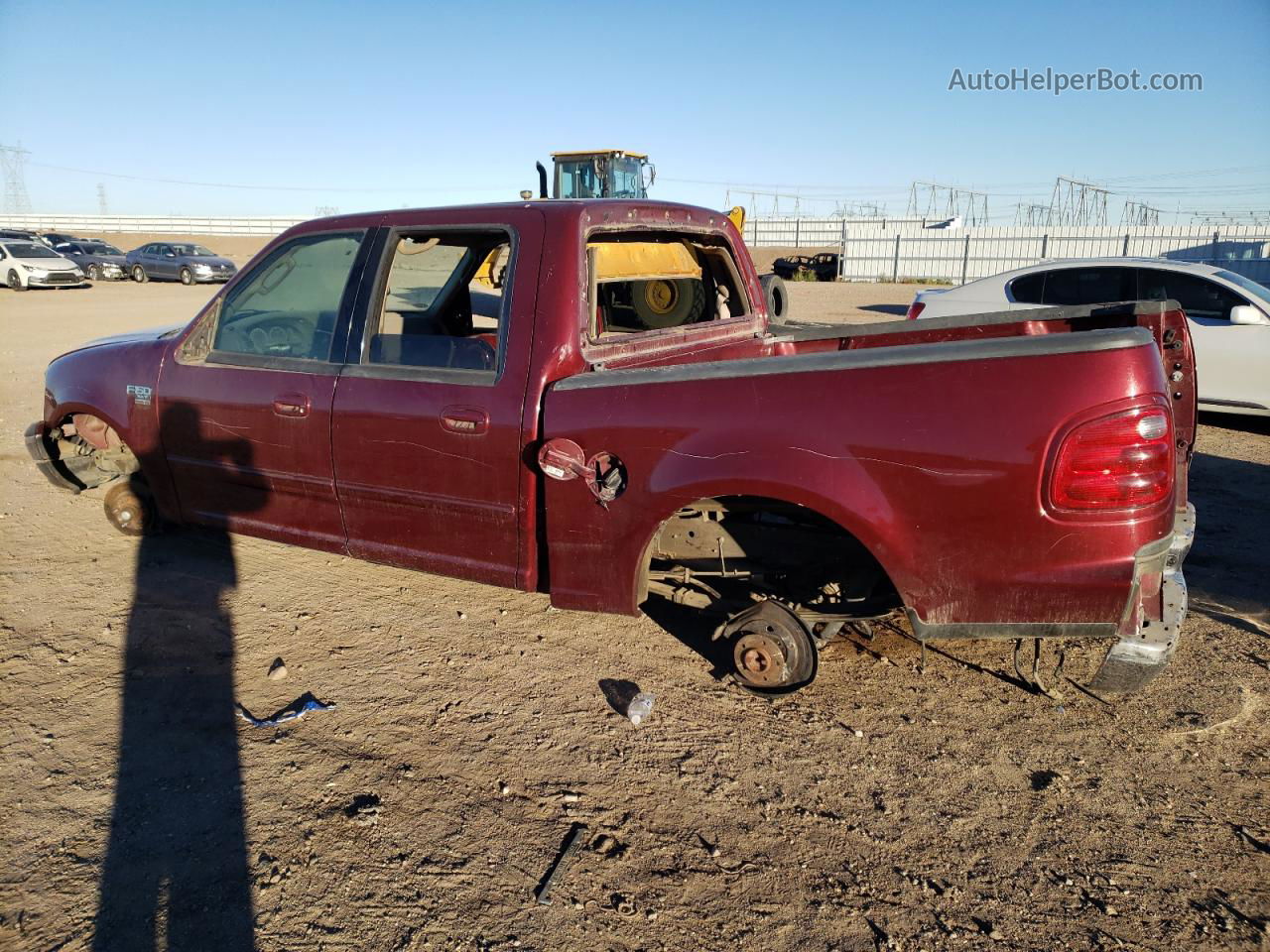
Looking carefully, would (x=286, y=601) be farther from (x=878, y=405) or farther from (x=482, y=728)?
(x=878, y=405)

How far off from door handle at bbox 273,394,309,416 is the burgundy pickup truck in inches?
0.6

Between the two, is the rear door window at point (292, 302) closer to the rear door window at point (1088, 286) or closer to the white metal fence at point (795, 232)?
the rear door window at point (1088, 286)

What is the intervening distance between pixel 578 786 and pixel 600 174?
847 inches

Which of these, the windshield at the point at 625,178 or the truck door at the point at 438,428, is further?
the windshield at the point at 625,178

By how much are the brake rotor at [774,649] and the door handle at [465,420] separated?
1.26m

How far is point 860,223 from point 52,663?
41515mm

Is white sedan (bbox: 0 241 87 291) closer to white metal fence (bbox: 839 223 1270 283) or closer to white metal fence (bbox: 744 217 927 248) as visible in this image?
white metal fence (bbox: 839 223 1270 283)

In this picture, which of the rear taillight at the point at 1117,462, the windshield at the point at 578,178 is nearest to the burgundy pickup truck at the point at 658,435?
the rear taillight at the point at 1117,462

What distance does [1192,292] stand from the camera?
812cm

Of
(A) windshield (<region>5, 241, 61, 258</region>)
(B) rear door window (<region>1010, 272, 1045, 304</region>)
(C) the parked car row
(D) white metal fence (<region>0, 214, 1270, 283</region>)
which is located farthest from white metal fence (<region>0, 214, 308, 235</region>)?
(B) rear door window (<region>1010, 272, 1045, 304</region>)

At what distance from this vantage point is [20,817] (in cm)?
260

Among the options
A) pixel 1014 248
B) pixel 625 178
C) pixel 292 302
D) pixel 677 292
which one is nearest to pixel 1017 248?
pixel 1014 248

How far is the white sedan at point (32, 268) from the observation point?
85.2ft

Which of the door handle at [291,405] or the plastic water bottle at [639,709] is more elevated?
the door handle at [291,405]
